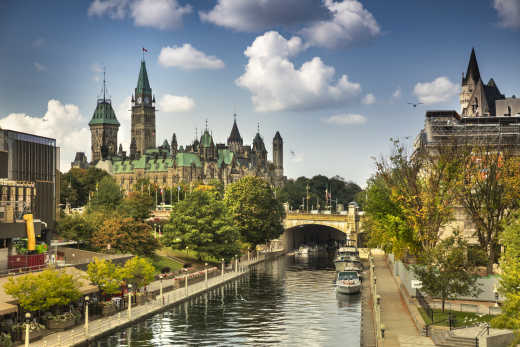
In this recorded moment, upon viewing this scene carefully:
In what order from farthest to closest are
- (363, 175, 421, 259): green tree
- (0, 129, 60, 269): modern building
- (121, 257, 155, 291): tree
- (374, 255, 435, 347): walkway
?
(0, 129, 60, 269): modern building, (363, 175, 421, 259): green tree, (121, 257, 155, 291): tree, (374, 255, 435, 347): walkway

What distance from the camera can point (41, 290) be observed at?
4278 centimetres

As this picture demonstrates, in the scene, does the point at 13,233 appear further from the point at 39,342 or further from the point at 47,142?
the point at 47,142

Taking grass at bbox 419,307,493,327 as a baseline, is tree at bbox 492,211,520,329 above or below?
above

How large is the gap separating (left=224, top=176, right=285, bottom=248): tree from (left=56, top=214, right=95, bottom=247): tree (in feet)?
99.0

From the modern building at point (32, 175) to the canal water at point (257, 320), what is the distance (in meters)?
20.1

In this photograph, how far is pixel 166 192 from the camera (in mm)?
180500

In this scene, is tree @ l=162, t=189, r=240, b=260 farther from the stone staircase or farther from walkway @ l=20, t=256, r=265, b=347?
the stone staircase

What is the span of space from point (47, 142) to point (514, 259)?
209 ft

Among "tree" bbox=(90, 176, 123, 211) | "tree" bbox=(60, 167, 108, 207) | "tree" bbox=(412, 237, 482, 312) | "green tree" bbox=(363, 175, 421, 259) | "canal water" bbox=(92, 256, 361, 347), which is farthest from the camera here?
"tree" bbox=(60, 167, 108, 207)

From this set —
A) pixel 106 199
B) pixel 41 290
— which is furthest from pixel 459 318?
pixel 106 199

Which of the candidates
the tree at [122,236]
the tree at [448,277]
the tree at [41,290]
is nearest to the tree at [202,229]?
the tree at [122,236]

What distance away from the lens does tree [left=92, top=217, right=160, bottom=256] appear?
255ft

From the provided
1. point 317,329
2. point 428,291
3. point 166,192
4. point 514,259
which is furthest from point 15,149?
point 166,192

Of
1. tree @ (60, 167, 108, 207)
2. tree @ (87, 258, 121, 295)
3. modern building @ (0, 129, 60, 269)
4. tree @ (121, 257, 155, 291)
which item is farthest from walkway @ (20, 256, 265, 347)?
tree @ (60, 167, 108, 207)
